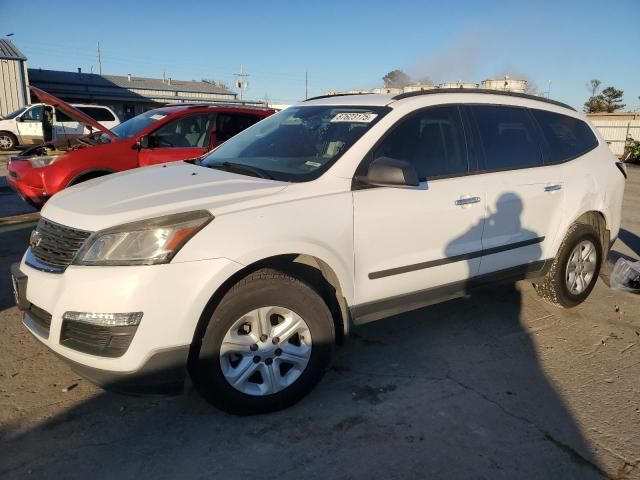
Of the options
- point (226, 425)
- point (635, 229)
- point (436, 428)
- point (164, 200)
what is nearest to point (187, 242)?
point (164, 200)

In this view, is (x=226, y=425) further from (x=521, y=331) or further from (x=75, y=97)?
(x=75, y=97)

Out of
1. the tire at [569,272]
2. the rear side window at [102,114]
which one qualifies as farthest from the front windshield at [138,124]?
the rear side window at [102,114]

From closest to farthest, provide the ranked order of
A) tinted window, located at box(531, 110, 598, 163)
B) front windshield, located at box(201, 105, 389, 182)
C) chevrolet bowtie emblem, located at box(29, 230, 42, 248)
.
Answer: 1. chevrolet bowtie emblem, located at box(29, 230, 42, 248)
2. front windshield, located at box(201, 105, 389, 182)
3. tinted window, located at box(531, 110, 598, 163)

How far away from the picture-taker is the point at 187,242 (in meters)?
2.55

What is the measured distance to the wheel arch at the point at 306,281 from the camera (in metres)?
2.65

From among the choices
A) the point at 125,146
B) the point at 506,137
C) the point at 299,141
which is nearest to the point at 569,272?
the point at 506,137

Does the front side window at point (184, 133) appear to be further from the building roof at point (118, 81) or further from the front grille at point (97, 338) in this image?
the building roof at point (118, 81)

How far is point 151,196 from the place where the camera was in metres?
2.89

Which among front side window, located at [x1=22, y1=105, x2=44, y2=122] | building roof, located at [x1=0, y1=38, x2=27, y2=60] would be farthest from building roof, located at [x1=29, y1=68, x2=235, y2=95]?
front side window, located at [x1=22, y1=105, x2=44, y2=122]

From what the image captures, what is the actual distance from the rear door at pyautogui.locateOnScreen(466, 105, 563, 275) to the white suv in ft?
Answer: 0.04

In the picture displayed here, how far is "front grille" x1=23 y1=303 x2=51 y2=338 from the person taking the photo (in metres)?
2.69

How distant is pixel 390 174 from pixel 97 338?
1798 mm

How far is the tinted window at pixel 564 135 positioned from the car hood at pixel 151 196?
2.54 meters

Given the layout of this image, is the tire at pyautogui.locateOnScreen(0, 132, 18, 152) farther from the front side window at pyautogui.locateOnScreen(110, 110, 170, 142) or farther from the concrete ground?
the concrete ground
